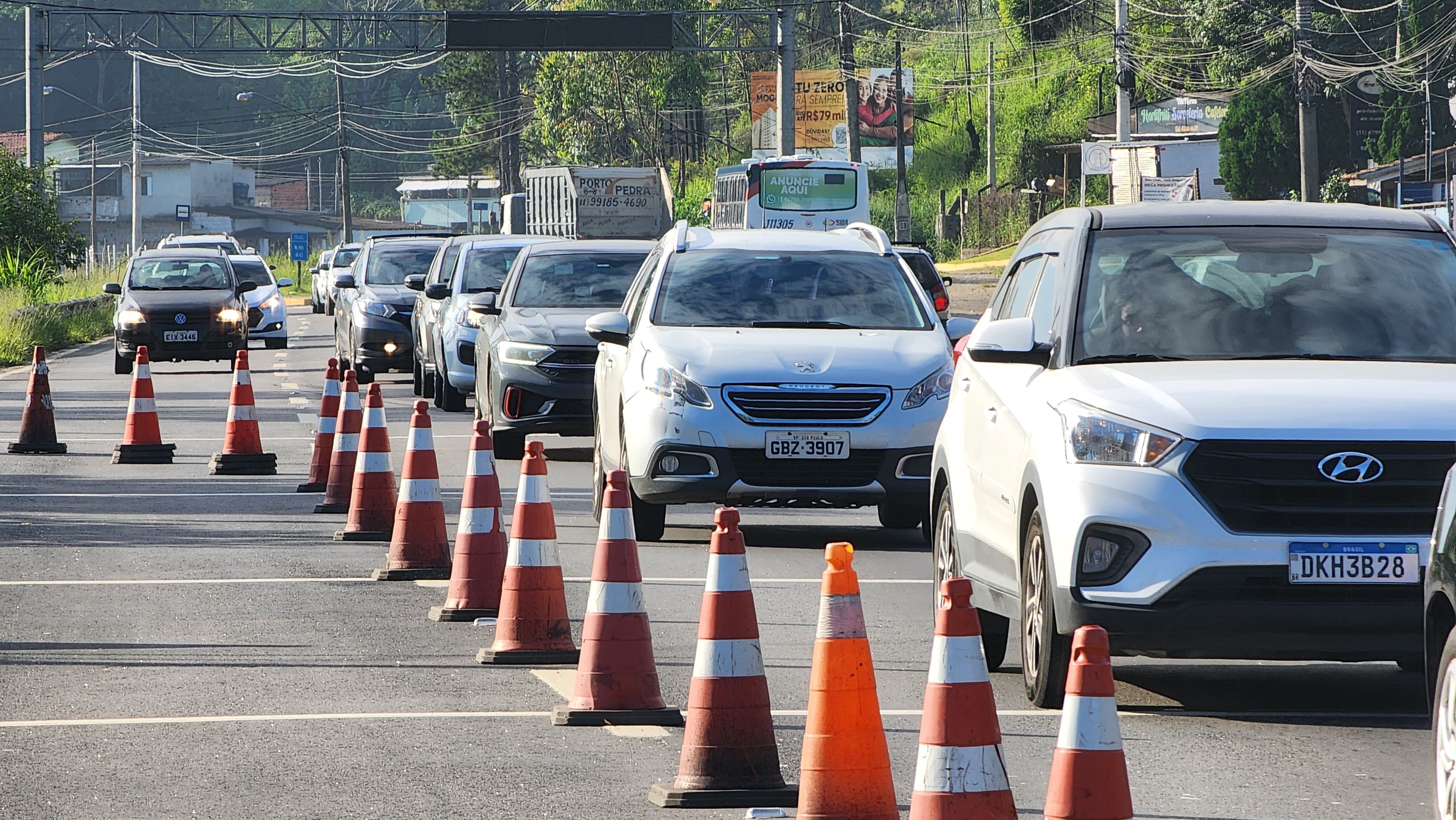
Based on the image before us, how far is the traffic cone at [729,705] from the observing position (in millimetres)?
5910

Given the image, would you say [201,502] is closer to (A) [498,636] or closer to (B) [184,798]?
(A) [498,636]

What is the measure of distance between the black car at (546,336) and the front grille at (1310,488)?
890 centimetres

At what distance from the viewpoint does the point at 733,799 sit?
5.94 m

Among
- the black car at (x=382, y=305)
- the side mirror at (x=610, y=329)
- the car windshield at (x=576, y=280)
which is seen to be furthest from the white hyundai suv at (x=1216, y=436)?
the black car at (x=382, y=305)

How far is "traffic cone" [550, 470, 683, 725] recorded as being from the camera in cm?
692

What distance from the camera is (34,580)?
1095cm

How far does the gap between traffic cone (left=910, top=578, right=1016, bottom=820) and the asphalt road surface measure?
131 cm

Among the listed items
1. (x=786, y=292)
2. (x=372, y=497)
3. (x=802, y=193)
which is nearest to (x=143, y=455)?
(x=372, y=497)

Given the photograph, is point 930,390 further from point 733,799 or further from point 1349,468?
point 733,799

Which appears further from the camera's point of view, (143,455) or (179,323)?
(179,323)

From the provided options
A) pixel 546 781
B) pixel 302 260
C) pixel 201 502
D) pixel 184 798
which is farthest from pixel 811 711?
pixel 302 260

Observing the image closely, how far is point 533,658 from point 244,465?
28.8 ft

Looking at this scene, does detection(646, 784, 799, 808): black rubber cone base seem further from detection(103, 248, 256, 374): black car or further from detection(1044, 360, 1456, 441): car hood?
detection(103, 248, 256, 374): black car

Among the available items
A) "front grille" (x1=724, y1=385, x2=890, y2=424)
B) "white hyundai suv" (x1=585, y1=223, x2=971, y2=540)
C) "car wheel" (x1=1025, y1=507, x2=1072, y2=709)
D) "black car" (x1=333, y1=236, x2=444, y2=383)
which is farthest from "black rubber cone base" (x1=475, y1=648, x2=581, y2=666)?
"black car" (x1=333, y1=236, x2=444, y2=383)
